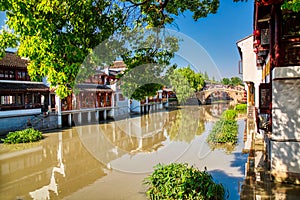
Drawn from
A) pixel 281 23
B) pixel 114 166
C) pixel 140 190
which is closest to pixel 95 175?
pixel 114 166

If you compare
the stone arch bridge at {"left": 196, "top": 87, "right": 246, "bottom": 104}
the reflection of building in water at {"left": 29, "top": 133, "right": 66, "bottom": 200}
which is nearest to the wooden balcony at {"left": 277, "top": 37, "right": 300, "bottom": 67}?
the reflection of building in water at {"left": 29, "top": 133, "right": 66, "bottom": 200}

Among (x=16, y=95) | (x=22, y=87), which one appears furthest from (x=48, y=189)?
(x=16, y=95)

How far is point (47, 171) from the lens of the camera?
1121 cm

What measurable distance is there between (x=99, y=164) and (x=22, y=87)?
12.4 meters

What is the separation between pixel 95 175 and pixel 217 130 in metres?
9.73

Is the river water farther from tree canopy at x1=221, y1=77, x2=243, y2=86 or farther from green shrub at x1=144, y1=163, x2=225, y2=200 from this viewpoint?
tree canopy at x1=221, y1=77, x2=243, y2=86

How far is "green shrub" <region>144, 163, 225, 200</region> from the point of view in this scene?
6.23 meters

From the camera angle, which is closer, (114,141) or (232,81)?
(114,141)

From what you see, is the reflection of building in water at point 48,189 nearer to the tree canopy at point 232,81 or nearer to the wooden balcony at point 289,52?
the wooden balcony at point 289,52

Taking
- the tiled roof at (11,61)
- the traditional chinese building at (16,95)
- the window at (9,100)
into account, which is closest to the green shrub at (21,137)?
the traditional chinese building at (16,95)

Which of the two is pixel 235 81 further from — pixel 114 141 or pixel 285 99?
pixel 285 99

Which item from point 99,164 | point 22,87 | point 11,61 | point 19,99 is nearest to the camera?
point 99,164

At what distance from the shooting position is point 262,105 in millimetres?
7965

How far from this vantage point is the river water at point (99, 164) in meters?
8.42
